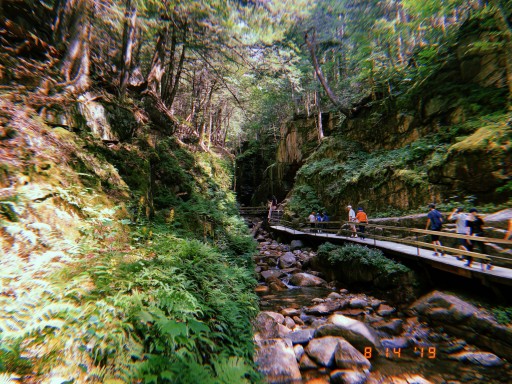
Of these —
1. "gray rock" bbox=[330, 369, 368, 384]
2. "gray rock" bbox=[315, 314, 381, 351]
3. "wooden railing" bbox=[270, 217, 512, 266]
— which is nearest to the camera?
"gray rock" bbox=[330, 369, 368, 384]

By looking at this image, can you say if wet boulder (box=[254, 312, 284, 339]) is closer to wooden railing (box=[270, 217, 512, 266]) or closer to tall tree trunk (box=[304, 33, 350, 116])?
wooden railing (box=[270, 217, 512, 266])

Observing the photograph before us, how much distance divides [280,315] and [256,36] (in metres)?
10.6

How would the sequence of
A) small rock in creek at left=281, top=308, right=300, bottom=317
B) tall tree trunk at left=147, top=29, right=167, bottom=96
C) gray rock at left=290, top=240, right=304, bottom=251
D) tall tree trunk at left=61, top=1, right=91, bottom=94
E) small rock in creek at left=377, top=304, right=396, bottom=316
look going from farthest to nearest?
gray rock at left=290, top=240, right=304, bottom=251, tall tree trunk at left=147, top=29, right=167, bottom=96, small rock in creek at left=281, top=308, right=300, bottom=317, small rock in creek at left=377, top=304, right=396, bottom=316, tall tree trunk at left=61, top=1, right=91, bottom=94

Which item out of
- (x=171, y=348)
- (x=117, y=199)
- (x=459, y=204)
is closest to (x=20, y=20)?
(x=117, y=199)

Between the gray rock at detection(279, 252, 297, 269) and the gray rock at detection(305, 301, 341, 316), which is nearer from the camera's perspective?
the gray rock at detection(305, 301, 341, 316)

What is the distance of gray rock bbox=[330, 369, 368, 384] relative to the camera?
14.4 ft

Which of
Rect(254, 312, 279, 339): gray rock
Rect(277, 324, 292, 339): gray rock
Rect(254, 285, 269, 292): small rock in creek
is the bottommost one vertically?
Rect(254, 285, 269, 292): small rock in creek

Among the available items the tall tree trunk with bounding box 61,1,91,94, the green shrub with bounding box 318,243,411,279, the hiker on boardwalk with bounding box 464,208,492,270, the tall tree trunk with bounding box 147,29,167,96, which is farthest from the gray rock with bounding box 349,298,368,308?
the tall tree trunk with bounding box 147,29,167,96

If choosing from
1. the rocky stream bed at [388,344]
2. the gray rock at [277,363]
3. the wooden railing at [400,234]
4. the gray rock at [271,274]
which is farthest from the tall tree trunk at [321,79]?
the gray rock at [277,363]

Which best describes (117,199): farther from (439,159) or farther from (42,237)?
(439,159)

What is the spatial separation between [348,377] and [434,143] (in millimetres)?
12767

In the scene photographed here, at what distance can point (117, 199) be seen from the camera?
207 inches

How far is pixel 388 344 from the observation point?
568 centimetres

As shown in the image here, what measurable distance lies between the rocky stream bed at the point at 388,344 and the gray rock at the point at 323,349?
17 mm
